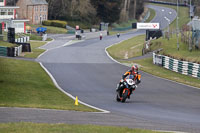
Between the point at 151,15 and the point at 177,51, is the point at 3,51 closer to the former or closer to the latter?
the point at 177,51

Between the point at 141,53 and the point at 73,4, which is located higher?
the point at 73,4

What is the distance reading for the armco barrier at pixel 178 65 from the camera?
3359cm

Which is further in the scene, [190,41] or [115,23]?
[115,23]

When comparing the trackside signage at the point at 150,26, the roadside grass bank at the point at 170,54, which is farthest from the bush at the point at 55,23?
the roadside grass bank at the point at 170,54

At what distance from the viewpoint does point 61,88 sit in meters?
25.3

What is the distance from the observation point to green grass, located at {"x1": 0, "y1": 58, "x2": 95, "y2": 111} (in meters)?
17.2

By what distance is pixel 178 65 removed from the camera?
36531mm

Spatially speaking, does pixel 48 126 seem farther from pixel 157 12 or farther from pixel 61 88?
pixel 157 12

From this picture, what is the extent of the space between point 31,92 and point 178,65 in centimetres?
1795

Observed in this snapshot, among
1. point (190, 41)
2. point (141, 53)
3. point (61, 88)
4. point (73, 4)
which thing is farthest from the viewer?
point (73, 4)

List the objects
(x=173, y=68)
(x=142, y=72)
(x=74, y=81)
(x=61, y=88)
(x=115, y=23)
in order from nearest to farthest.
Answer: (x=61, y=88) → (x=74, y=81) → (x=142, y=72) → (x=173, y=68) → (x=115, y=23)

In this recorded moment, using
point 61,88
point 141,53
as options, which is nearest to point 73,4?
point 141,53

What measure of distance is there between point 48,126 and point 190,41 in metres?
33.0

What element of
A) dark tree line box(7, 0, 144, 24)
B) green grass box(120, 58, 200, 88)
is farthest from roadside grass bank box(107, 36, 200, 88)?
dark tree line box(7, 0, 144, 24)
